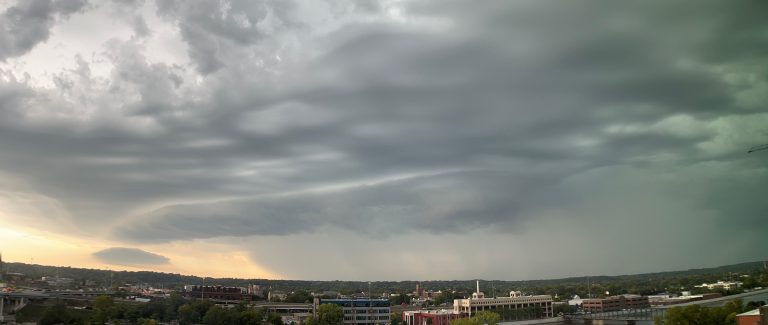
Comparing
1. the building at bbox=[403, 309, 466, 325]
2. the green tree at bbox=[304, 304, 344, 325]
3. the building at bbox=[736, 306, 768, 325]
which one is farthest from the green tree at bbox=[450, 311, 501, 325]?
the building at bbox=[736, 306, 768, 325]

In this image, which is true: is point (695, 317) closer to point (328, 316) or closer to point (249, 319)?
point (328, 316)

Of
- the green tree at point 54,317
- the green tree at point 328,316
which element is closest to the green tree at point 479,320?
the green tree at point 328,316

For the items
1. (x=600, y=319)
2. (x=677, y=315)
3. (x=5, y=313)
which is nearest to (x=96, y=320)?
(x=5, y=313)

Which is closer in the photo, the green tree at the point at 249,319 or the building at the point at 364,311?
the green tree at the point at 249,319

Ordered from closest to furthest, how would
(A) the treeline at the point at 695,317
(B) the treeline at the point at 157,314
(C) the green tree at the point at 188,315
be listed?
(A) the treeline at the point at 695,317 → (B) the treeline at the point at 157,314 → (C) the green tree at the point at 188,315

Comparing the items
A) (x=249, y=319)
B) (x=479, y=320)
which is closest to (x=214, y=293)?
(x=249, y=319)

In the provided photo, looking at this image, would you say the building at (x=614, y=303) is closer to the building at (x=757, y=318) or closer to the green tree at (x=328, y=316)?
the green tree at (x=328, y=316)
